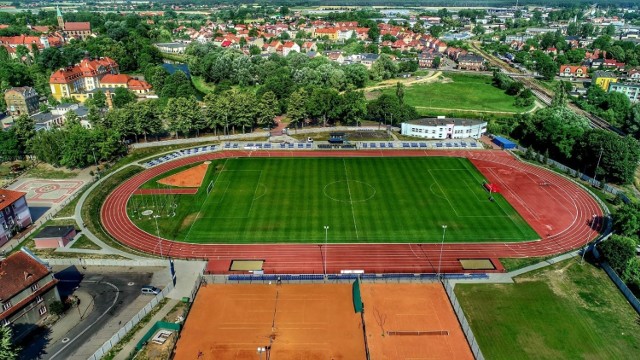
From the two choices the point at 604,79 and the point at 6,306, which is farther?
the point at 604,79

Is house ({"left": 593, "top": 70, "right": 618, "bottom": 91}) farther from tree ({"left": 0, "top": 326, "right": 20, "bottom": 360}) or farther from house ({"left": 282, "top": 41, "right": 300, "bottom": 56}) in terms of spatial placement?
tree ({"left": 0, "top": 326, "right": 20, "bottom": 360})

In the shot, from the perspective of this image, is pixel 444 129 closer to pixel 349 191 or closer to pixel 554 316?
pixel 349 191

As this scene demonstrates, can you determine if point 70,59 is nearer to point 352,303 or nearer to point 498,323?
point 352,303

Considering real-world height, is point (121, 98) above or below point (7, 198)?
above

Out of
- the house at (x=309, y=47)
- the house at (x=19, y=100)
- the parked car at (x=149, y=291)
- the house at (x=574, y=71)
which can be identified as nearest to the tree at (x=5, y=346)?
the parked car at (x=149, y=291)

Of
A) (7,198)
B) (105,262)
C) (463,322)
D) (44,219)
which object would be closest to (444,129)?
(463,322)
